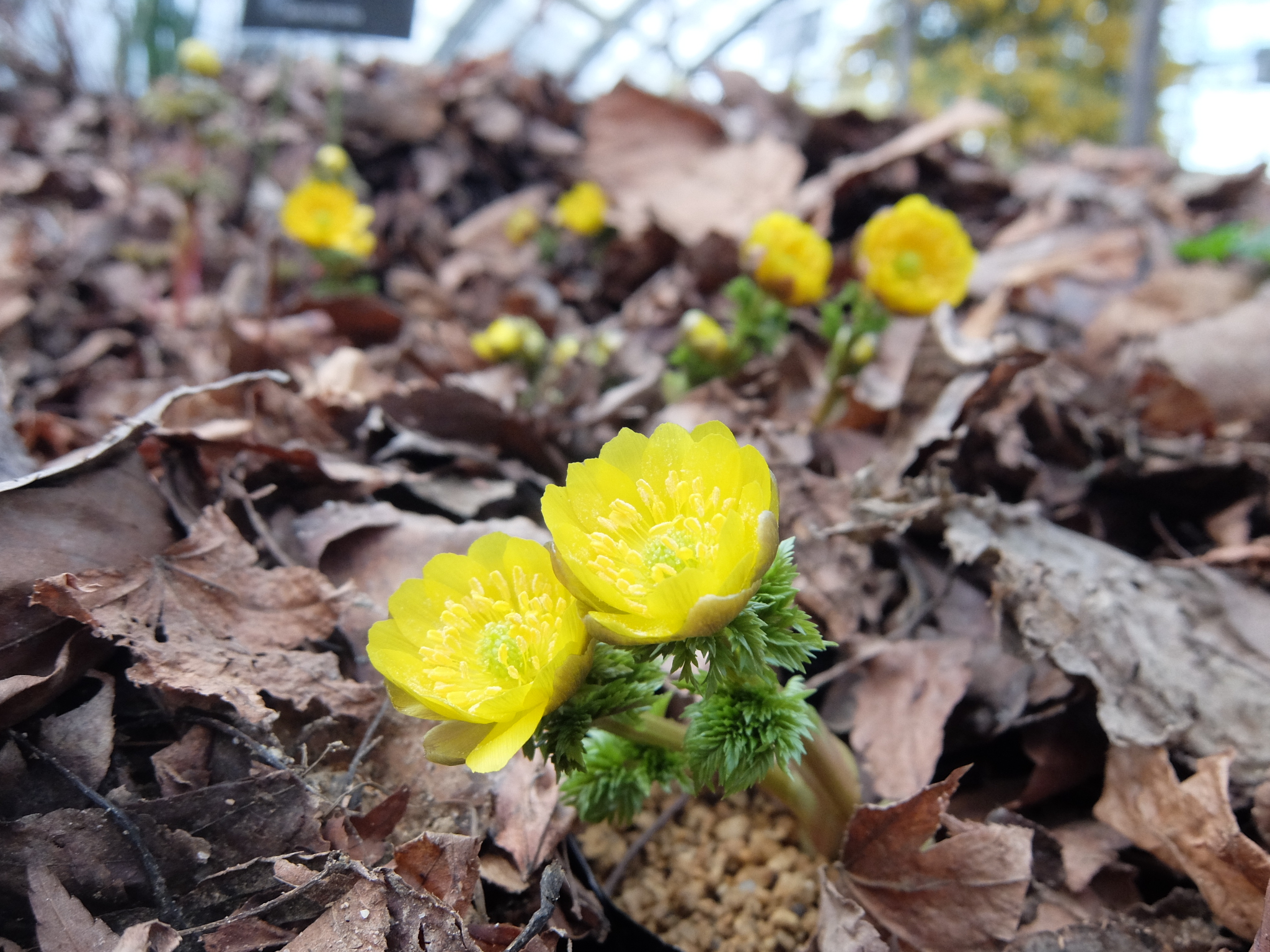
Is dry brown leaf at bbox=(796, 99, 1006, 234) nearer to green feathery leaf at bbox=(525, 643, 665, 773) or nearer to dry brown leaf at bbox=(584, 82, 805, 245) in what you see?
dry brown leaf at bbox=(584, 82, 805, 245)

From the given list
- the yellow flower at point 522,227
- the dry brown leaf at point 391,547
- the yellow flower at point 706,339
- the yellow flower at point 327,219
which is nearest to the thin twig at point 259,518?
the dry brown leaf at point 391,547

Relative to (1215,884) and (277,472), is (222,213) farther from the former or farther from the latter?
(1215,884)

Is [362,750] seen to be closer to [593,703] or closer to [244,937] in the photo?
[244,937]

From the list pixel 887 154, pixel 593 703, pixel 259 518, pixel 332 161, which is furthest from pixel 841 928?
pixel 332 161

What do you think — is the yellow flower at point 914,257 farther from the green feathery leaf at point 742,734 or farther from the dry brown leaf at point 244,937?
the dry brown leaf at point 244,937

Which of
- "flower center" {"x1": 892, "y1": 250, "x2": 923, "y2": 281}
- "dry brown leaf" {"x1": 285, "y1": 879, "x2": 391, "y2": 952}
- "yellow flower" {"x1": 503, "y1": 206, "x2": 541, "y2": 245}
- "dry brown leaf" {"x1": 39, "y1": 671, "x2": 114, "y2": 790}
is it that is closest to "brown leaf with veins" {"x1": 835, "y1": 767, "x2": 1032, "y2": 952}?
"dry brown leaf" {"x1": 285, "y1": 879, "x2": 391, "y2": 952}

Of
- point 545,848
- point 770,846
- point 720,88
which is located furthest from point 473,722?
point 720,88
